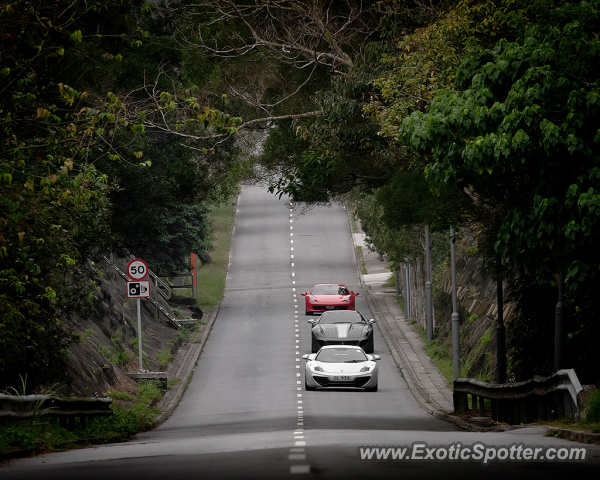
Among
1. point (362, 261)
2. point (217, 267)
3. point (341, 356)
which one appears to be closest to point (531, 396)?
point (341, 356)

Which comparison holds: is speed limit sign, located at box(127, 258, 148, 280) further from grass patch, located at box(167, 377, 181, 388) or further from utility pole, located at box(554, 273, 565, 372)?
utility pole, located at box(554, 273, 565, 372)

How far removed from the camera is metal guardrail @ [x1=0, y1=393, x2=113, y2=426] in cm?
1235

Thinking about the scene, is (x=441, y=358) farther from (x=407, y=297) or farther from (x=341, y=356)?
(x=407, y=297)

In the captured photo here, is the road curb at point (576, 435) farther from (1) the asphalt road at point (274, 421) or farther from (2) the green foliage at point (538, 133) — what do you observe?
(2) the green foliage at point (538, 133)

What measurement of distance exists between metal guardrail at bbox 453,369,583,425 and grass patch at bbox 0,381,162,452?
723 cm

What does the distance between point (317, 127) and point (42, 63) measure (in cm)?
950

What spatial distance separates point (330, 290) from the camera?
1681 inches

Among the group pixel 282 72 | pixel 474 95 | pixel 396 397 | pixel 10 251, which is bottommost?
pixel 396 397

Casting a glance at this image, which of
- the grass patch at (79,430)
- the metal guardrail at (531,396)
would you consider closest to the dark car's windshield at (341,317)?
the grass patch at (79,430)

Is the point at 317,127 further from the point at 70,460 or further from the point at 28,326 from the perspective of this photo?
the point at 70,460

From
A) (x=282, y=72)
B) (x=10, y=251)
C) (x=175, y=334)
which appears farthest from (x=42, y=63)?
(x=175, y=334)

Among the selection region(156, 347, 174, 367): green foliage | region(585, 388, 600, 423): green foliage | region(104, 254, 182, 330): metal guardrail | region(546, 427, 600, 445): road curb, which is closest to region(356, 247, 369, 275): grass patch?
region(104, 254, 182, 330): metal guardrail

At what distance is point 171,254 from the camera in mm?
47938

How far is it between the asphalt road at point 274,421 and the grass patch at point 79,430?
1.54 feet
